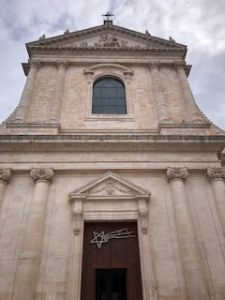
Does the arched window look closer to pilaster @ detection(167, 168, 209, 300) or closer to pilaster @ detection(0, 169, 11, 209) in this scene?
pilaster @ detection(167, 168, 209, 300)

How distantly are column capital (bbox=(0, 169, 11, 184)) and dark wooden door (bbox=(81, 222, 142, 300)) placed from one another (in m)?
3.28

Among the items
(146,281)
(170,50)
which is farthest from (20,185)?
(170,50)

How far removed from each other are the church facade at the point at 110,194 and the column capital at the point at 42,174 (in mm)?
85

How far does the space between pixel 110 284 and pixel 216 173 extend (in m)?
5.32

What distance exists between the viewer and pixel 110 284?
→ 353 inches

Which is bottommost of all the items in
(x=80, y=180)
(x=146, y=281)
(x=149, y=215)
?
(x=146, y=281)

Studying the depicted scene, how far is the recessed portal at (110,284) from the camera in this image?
28.6 ft

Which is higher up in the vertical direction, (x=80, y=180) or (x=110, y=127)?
(x=110, y=127)

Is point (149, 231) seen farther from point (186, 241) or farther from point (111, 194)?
point (111, 194)

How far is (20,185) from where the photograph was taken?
33.7ft

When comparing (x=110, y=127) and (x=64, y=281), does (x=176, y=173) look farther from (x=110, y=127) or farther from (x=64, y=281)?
(x=64, y=281)

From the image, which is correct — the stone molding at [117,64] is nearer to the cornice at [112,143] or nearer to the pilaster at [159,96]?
the pilaster at [159,96]

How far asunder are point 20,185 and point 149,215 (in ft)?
15.6

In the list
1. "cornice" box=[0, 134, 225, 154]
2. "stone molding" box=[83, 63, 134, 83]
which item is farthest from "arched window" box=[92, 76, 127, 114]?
"cornice" box=[0, 134, 225, 154]
